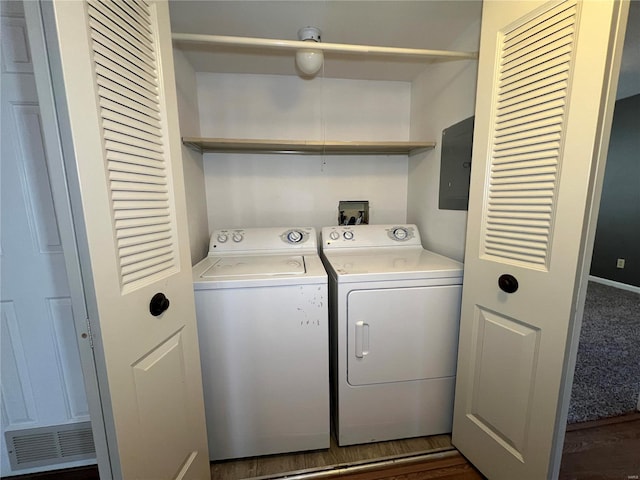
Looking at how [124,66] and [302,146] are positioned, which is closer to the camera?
[124,66]

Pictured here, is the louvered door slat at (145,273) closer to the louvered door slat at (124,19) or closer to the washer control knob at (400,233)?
the louvered door slat at (124,19)

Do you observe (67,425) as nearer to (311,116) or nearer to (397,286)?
(397,286)

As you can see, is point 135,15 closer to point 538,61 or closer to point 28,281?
point 28,281

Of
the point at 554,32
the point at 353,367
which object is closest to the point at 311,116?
the point at 554,32

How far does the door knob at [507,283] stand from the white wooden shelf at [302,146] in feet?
3.51

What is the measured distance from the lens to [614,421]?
151cm

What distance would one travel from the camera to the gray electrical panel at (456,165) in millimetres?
1467

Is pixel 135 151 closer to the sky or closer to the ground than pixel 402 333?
closer to the sky

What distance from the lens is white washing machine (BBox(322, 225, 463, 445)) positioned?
1.32 meters

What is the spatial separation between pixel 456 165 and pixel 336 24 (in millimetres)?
Answer: 1055

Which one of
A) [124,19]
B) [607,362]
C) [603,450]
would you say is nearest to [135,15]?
[124,19]

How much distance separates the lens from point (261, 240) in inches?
71.9

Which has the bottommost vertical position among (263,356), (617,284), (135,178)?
(617,284)

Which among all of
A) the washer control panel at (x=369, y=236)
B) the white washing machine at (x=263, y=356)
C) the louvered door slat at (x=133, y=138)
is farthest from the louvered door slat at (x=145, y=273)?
the washer control panel at (x=369, y=236)
